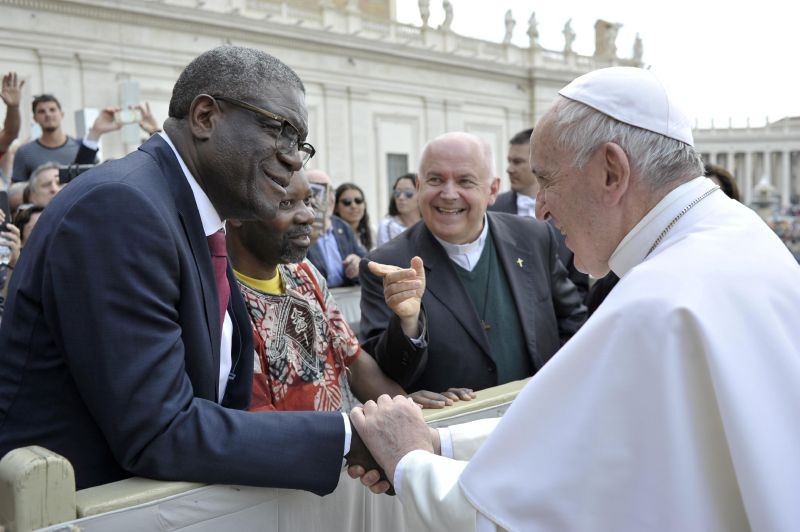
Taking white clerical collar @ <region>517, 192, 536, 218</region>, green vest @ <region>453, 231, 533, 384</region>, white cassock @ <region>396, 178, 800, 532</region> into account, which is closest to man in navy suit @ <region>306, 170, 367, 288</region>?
white clerical collar @ <region>517, 192, 536, 218</region>

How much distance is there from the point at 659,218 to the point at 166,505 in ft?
4.83

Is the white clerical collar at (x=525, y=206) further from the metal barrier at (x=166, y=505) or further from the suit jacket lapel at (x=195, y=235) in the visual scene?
the suit jacket lapel at (x=195, y=235)

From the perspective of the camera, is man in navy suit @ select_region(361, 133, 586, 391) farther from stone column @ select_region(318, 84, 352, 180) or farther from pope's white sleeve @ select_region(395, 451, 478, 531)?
stone column @ select_region(318, 84, 352, 180)

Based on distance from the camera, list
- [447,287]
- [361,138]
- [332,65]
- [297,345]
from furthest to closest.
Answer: [361,138] → [332,65] → [447,287] → [297,345]

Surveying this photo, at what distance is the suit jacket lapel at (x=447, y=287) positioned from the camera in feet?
12.3

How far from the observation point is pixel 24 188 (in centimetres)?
659

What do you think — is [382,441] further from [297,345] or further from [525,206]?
[525,206]

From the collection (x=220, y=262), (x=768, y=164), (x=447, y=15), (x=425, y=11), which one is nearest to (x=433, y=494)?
(x=220, y=262)

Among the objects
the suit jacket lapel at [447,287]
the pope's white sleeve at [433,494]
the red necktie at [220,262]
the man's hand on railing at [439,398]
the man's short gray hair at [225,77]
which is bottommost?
the pope's white sleeve at [433,494]

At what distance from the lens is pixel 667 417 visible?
5.45 feet

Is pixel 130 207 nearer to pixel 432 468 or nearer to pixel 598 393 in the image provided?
pixel 432 468

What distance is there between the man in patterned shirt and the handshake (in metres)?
0.40

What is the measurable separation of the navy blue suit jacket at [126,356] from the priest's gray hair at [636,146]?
1083mm

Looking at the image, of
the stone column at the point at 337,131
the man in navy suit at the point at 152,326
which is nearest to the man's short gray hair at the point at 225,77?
the man in navy suit at the point at 152,326
